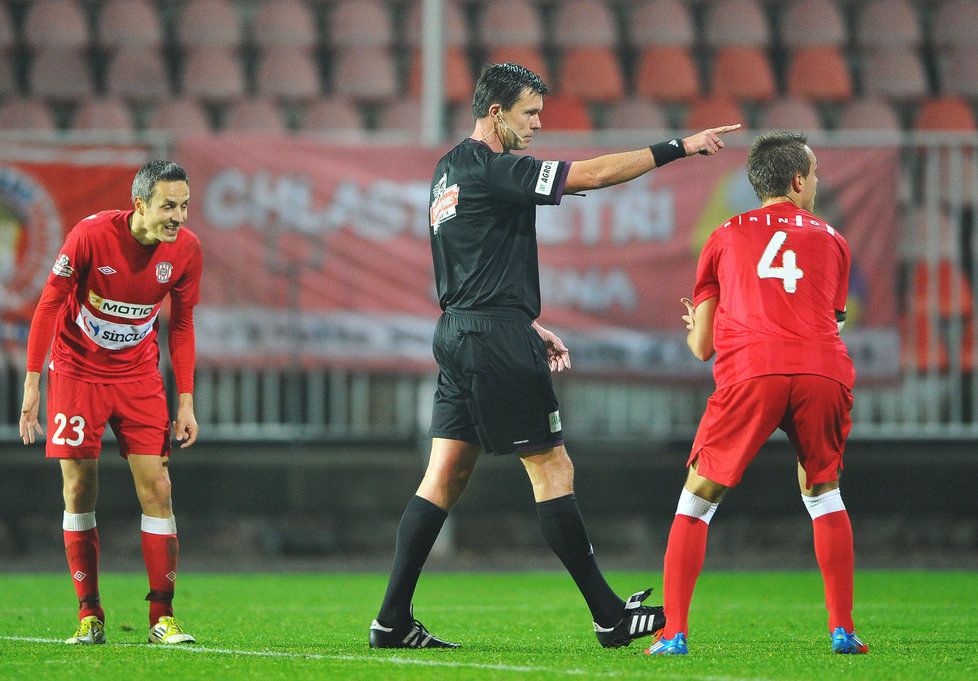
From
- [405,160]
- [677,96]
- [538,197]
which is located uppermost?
[677,96]

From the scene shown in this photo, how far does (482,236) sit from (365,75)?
28.1 ft

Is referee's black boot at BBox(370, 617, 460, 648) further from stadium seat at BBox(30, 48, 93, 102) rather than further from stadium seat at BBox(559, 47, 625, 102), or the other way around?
stadium seat at BBox(30, 48, 93, 102)

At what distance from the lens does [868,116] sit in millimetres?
12805

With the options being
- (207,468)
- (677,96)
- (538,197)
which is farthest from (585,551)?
(677,96)

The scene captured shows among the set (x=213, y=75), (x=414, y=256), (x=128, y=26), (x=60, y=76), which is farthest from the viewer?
(x=128, y=26)

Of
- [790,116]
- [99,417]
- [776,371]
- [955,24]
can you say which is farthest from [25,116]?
[776,371]

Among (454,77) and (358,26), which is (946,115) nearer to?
(454,77)

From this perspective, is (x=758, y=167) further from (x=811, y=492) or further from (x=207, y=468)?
(x=207, y=468)

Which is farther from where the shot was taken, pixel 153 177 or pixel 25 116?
pixel 25 116

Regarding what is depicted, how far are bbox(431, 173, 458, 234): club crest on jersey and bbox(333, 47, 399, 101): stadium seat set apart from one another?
8.20 metres

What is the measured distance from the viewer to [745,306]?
4.63 m

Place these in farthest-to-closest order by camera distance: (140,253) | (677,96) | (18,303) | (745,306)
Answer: (677,96)
(18,303)
(140,253)
(745,306)

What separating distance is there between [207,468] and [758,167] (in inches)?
254

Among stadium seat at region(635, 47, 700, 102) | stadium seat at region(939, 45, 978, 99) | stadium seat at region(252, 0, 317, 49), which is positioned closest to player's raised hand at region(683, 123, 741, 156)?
stadium seat at region(635, 47, 700, 102)
